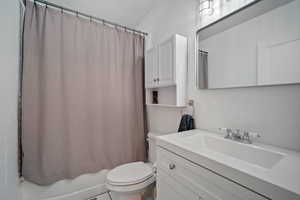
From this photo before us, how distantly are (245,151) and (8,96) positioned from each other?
172 cm

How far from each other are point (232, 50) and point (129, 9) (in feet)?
4.87

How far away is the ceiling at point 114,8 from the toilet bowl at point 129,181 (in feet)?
6.59

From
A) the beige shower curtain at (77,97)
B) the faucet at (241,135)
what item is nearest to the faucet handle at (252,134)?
the faucet at (241,135)

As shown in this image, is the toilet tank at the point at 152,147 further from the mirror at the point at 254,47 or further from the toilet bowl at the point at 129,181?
the mirror at the point at 254,47

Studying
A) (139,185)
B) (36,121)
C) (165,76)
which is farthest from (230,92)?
(36,121)

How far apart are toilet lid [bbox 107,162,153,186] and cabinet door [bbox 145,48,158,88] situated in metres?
0.94

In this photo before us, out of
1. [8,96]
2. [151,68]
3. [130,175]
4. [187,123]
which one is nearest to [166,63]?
[151,68]

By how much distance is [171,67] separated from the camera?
1.28 m

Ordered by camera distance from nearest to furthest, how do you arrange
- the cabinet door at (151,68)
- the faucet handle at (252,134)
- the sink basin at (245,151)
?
the sink basin at (245,151)
the faucet handle at (252,134)
the cabinet door at (151,68)

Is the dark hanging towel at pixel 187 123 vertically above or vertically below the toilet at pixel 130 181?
above

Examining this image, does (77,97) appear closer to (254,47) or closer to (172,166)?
(172,166)

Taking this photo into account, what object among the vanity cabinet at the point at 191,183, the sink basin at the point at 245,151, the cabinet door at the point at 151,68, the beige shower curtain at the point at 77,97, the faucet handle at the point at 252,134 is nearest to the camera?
the vanity cabinet at the point at 191,183

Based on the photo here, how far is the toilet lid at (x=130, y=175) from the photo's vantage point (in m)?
1.11

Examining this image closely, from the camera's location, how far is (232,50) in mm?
979
